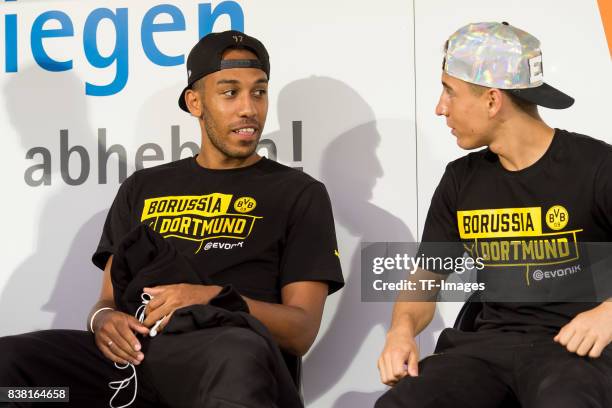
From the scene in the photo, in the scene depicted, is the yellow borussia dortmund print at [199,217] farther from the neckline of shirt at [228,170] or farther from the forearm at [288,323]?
the forearm at [288,323]

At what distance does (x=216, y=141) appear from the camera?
10.7 feet

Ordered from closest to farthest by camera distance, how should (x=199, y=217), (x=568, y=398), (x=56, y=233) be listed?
(x=568, y=398), (x=199, y=217), (x=56, y=233)

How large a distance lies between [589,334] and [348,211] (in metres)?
1.43

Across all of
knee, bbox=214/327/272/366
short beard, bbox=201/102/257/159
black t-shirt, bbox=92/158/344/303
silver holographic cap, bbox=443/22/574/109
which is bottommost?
knee, bbox=214/327/272/366

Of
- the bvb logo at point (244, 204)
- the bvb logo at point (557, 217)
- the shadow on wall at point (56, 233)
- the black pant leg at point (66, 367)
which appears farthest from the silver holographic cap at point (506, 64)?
the shadow on wall at point (56, 233)

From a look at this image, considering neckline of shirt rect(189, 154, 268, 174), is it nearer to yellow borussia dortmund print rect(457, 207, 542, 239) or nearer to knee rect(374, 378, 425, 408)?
yellow borussia dortmund print rect(457, 207, 542, 239)

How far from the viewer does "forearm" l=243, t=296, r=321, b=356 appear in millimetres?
2793

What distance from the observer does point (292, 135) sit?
3.60 m

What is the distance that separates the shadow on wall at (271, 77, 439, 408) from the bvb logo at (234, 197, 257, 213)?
1.62 ft

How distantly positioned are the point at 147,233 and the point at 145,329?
0.27 m

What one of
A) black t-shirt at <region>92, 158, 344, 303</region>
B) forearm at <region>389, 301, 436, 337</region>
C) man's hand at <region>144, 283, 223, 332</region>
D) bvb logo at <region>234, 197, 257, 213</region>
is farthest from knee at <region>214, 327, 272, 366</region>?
bvb logo at <region>234, 197, 257, 213</region>

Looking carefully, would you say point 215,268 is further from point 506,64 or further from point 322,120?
point 506,64

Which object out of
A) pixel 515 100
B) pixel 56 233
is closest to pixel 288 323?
pixel 515 100

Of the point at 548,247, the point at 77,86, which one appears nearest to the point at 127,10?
the point at 77,86
